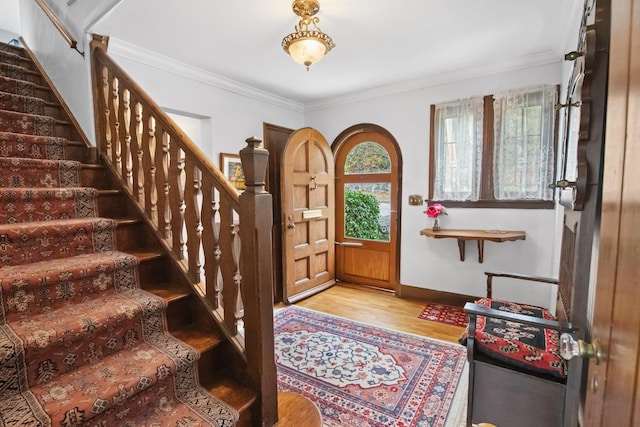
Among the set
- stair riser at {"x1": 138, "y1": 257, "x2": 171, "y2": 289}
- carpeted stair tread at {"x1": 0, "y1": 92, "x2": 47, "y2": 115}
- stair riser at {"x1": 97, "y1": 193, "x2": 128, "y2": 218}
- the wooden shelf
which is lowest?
the wooden shelf

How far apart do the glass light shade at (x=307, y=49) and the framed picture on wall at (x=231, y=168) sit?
1.61m

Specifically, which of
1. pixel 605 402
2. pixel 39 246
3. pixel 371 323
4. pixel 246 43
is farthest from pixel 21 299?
pixel 371 323

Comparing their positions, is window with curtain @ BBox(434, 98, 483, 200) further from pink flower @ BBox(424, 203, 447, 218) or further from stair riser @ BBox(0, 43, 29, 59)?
stair riser @ BBox(0, 43, 29, 59)

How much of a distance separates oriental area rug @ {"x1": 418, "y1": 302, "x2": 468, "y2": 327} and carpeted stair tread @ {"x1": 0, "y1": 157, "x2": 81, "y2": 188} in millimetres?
3273

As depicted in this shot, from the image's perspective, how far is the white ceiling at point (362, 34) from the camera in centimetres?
210

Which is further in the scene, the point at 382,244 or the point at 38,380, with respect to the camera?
the point at 382,244

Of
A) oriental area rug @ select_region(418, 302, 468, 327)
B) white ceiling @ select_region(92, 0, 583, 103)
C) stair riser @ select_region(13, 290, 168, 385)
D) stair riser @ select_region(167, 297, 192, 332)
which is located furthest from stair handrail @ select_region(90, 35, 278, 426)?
oriental area rug @ select_region(418, 302, 468, 327)

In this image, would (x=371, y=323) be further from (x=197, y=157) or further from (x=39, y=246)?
(x=39, y=246)

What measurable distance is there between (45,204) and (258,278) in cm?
137

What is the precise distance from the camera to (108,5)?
189 centimetres

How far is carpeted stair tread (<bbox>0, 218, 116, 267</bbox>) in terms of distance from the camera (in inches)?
56.4

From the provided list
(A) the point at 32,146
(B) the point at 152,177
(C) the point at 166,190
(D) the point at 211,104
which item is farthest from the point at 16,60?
(C) the point at 166,190

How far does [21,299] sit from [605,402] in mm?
1963

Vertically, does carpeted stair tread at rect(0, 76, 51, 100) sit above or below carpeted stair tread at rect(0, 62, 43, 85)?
below
